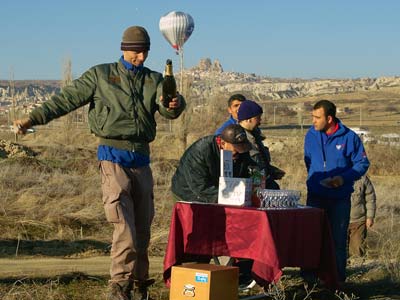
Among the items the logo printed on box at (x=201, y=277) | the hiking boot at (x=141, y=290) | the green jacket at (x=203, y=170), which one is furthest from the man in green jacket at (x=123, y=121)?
the logo printed on box at (x=201, y=277)

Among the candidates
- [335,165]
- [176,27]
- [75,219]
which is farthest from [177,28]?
[335,165]

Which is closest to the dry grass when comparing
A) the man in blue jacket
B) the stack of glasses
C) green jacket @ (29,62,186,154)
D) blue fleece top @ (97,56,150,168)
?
the man in blue jacket

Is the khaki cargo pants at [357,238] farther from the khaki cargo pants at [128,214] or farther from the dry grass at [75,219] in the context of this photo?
the khaki cargo pants at [128,214]

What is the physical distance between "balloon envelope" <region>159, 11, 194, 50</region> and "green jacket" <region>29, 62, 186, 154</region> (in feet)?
88.6

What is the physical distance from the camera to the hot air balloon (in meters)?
34.1

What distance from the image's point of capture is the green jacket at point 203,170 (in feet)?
23.7

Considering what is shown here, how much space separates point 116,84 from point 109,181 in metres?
0.74

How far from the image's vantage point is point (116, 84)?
6777mm

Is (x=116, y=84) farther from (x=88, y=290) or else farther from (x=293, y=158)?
(x=293, y=158)

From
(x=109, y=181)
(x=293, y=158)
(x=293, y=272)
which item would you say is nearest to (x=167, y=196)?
(x=293, y=272)

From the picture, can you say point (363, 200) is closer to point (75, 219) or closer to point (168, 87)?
point (168, 87)

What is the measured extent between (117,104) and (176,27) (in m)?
28.6

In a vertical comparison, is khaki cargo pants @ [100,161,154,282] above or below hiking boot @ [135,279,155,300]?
above

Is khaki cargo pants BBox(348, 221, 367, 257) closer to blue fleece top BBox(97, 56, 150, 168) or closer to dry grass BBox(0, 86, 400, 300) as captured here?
dry grass BBox(0, 86, 400, 300)
